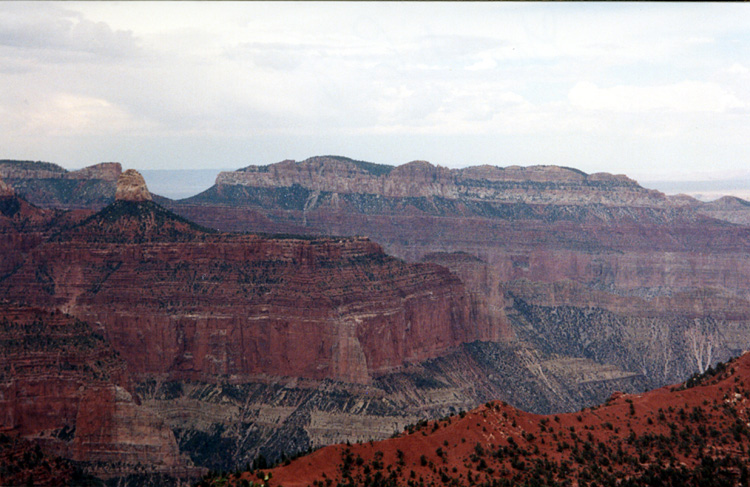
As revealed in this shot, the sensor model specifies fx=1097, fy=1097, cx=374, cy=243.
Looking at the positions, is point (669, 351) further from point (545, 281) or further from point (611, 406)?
point (611, 406)

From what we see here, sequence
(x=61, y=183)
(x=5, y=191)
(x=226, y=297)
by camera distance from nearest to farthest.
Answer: (x=226, y=297) → (x=5, y=191) → (x=61, y=183)

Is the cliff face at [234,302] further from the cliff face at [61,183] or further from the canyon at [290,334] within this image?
the cliff face at [61,183]

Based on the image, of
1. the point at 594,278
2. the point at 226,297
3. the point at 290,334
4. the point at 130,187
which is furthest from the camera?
the point at 594,278

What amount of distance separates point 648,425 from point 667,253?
137m

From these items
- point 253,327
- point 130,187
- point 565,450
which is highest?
point 130,187

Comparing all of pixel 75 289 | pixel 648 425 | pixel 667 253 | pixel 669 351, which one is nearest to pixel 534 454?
pixel 648 425

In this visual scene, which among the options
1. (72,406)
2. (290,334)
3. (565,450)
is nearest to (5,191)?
(290,334)

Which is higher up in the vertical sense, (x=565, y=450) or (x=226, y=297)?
(x=226, y=297)

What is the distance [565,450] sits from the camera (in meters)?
57.5

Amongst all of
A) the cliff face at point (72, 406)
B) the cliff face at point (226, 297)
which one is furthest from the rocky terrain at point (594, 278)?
the cliff face at point (72, 406)

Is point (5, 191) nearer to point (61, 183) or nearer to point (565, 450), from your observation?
point (61, 183)

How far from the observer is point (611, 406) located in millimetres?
63656

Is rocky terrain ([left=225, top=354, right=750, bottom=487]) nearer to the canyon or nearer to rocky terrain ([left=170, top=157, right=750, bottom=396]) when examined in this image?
the canyon

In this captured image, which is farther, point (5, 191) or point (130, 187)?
point (5, 191)
